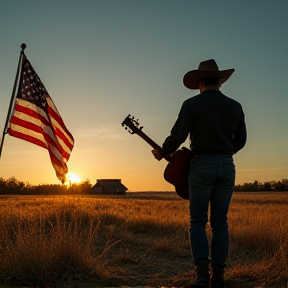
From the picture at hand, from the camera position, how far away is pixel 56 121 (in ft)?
25.0

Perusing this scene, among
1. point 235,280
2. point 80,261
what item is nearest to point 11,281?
point 80,261

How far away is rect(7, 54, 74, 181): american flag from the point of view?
A: 7.01 m

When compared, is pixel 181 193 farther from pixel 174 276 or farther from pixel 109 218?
pixel 109 218

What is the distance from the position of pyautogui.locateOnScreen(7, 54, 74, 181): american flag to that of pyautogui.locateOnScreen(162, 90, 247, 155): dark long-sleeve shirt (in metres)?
2.97

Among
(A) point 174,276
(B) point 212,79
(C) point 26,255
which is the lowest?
(A) point 174,276

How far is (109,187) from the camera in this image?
109562 mm

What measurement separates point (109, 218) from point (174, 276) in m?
8.43

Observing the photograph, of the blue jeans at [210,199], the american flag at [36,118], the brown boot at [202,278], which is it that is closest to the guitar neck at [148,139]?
the blue jeans at [210,199]

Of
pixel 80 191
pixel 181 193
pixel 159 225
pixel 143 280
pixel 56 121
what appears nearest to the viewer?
pixel 181 193

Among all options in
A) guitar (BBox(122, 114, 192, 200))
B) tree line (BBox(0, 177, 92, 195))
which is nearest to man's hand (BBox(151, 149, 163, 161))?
guitar (BBox(122, 114, 192, 200))

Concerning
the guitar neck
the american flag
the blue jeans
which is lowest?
the blue jeans

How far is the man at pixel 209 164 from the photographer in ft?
15.2

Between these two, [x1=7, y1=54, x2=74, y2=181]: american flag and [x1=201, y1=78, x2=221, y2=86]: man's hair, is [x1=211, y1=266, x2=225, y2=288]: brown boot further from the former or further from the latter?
[x1=7, y1=54, x2=74, y2=181]: american flag

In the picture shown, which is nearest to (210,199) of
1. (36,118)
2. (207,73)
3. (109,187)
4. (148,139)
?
(148,139)
